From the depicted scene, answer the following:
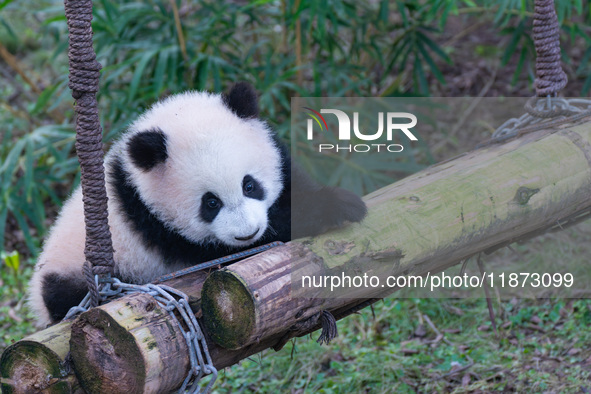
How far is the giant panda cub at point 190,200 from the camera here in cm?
222

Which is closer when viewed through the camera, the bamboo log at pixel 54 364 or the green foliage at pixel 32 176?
the bamboo log at pixel 54 364

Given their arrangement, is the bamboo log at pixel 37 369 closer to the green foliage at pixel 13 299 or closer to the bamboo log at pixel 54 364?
the bamboo log at pixel 54 364

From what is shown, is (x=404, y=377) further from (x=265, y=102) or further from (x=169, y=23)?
(x=169, y=23)

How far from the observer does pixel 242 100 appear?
8.22ft

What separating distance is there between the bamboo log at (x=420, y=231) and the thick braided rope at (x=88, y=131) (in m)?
0.42

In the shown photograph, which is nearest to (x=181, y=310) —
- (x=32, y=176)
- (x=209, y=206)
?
(x=209, y=206)

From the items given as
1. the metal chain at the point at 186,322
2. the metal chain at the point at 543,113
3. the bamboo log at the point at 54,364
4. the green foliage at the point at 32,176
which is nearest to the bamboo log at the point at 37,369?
the bamboo log at the point at 54,364

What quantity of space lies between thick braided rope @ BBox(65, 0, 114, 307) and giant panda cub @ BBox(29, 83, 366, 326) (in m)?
0.32

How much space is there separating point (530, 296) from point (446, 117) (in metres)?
3.09

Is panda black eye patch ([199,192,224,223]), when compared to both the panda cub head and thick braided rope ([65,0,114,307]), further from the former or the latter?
thick braided rope ([65,0,114,307])

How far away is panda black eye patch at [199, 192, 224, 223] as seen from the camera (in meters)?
2.26

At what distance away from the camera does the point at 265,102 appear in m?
4.59

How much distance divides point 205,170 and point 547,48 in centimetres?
166

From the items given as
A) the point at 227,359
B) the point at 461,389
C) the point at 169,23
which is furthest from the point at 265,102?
the point at 227,359
